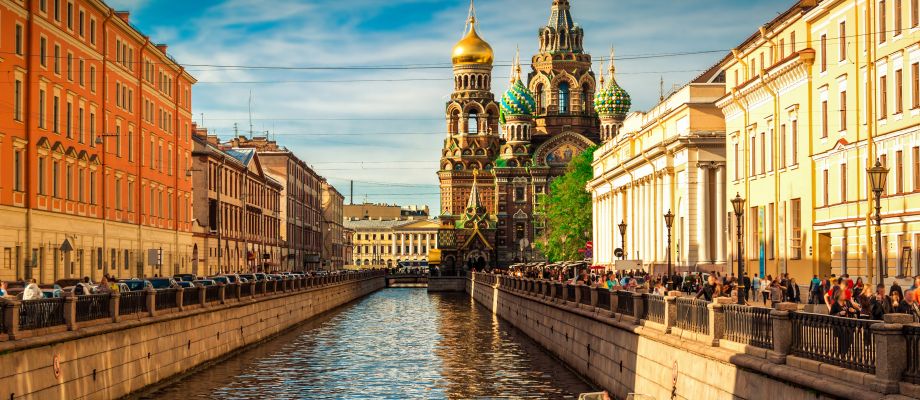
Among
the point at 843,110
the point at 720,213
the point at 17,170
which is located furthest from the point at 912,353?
the point at 720,213

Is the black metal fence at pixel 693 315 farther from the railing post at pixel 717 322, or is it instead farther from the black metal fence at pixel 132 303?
the black metal fence at pixel 132 303

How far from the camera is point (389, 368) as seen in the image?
43031 mm

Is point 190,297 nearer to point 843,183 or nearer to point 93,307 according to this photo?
point 93,307

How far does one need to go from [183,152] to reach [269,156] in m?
53.9

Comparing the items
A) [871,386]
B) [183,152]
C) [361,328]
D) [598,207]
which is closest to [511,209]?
[598,207]

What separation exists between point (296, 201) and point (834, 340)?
13064 cm

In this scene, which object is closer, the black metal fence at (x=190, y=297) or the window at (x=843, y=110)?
the black metal fence at (x=190, y=297)

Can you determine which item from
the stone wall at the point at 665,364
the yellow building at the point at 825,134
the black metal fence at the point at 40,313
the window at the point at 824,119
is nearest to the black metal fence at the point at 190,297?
the stone wall at the point at 665,364

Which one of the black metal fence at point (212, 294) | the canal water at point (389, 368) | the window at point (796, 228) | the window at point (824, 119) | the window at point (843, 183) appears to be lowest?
the canal water at point (389, 368)

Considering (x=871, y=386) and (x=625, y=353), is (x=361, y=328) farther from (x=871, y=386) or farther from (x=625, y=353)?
(x=871, y=386)

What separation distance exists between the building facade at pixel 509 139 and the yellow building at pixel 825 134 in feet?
357

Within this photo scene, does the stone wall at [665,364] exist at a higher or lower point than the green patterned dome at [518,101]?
lower

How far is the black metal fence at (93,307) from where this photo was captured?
2859cm

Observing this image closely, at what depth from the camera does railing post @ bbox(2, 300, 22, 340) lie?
23.7 metres
